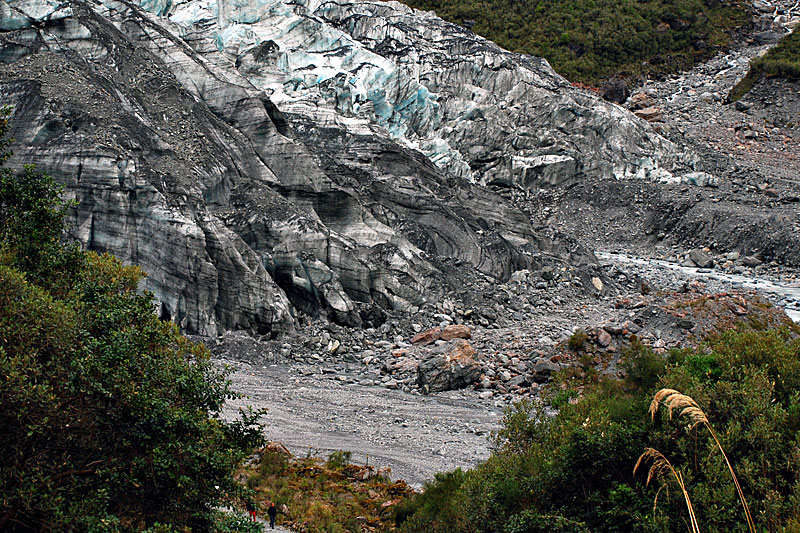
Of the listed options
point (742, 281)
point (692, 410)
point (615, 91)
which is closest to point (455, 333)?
point (692, 410)

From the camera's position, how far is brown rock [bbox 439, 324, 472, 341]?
78.7 feet

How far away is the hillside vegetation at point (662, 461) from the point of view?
26.2ft

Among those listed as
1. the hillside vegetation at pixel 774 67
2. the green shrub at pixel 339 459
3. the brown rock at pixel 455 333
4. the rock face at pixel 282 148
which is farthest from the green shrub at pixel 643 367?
the hillside vegetation at pixel 774 67

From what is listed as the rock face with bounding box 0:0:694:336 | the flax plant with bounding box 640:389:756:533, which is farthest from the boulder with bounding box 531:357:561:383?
the flax plant with bounding box 640:389:756:533

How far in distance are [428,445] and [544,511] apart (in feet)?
23.1

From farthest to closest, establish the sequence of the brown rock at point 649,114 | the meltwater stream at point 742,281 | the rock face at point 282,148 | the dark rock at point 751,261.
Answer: the brown rock at point 649,114 < the dark rock at point 751,261 < the meltwater stream at point 742,281 < the rock face at point 282,148

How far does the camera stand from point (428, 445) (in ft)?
54.9

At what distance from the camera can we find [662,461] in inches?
313

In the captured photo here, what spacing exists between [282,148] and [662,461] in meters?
26.1

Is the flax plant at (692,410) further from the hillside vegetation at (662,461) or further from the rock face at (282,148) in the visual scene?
the rock face at (282,148)

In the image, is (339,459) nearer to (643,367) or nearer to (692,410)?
(643,367)

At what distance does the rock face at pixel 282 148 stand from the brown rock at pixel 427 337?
7.19ft

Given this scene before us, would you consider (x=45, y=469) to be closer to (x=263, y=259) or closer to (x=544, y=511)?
(x=544, y=511)

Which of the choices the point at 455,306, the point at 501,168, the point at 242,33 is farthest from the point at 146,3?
the point at 455,306
